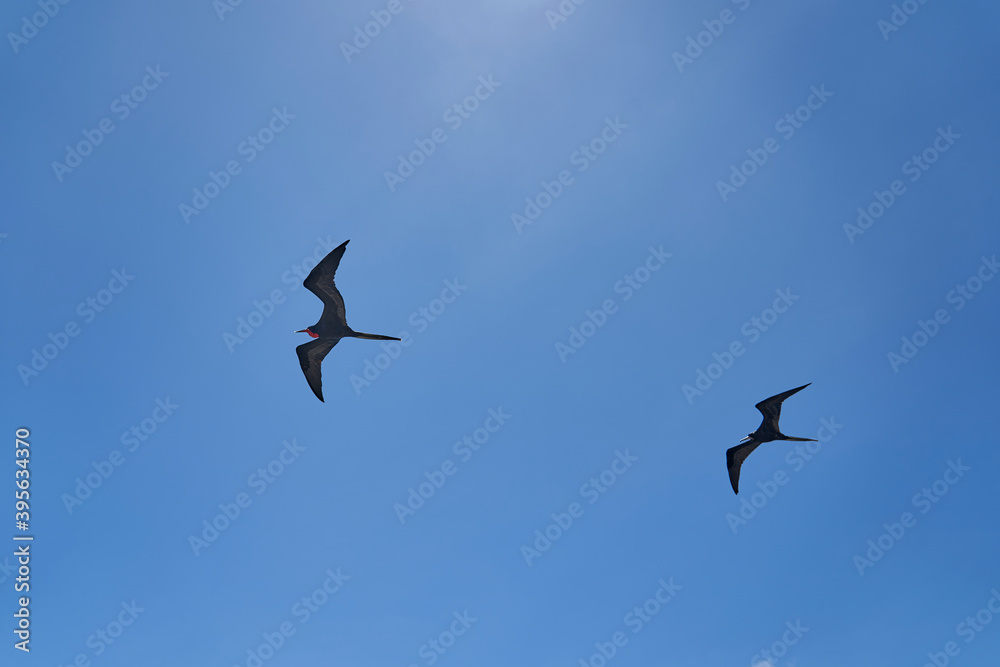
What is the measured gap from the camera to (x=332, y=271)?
82.9 ft

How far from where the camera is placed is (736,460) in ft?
112

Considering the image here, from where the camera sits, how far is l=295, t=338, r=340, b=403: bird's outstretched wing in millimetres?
28266

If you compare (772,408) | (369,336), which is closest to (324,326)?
(369,336)

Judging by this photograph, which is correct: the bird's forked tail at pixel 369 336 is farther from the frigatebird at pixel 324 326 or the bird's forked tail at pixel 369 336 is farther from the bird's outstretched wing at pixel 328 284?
the bird's outstretched wing at pixel 328 284

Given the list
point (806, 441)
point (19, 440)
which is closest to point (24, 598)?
point (19, 440)

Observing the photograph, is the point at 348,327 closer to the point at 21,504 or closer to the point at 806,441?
the point at 21,504

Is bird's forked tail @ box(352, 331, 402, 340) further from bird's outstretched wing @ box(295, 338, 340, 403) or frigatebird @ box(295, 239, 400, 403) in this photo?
bird's outstretched wing @ box(295, 338, 340, 403)

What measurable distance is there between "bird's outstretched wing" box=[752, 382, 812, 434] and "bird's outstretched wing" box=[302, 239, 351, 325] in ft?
66.4

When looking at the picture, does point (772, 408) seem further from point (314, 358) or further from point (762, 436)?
point (314, 358)

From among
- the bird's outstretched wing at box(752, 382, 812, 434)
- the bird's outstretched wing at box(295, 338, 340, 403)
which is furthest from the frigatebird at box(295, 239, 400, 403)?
the bird's outstretched wing at box(752, 382, 812, 434)

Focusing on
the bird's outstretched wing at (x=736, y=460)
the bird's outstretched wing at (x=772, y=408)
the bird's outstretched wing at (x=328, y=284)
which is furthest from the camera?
the bird's outstretched wing at (x=736, y=460)

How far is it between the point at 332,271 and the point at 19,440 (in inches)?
621

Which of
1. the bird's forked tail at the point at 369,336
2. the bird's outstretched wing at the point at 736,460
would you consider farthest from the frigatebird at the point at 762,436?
the bird's forked tail at the point at 369,336

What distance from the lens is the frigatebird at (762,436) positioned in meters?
30.5
